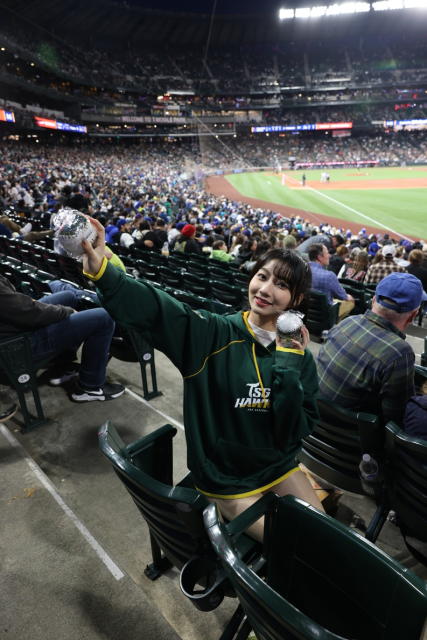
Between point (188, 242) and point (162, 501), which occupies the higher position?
point (162, 501)

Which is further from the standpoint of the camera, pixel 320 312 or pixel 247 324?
pixel 320 312

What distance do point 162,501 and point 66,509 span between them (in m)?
1.54

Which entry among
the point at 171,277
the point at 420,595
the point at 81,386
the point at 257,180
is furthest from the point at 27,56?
the point at 420,595

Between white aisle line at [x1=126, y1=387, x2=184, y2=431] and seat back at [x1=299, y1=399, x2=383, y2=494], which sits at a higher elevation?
seat back at [x1=299, y1=399, x2=383, y2=494]

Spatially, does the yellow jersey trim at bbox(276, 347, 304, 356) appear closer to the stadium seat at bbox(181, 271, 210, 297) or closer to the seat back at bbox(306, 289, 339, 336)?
the seat back at bbox(306, 289, 339, 336)

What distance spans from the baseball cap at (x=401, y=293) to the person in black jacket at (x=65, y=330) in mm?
2524

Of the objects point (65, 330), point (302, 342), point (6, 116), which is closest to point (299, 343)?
point (302, 342)

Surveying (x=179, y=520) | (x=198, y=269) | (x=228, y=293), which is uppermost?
(x=179, y=520)

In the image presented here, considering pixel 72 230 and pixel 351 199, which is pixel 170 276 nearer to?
pixel 72 230

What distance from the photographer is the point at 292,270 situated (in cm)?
211

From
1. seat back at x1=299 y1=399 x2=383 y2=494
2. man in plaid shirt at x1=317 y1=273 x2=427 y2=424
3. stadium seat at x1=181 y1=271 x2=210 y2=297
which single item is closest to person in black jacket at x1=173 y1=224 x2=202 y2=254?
stadium seat at x1=181 y1=271 x2=210 y2=297

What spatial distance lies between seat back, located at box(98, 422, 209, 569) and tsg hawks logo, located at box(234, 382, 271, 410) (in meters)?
0.49

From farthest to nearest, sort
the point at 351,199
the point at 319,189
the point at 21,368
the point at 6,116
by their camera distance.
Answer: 1. the point at 319,189
2. the point at 6,116
3. the point at 351,199
4. the point at 21,368

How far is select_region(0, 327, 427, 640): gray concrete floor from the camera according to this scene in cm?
198
